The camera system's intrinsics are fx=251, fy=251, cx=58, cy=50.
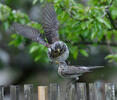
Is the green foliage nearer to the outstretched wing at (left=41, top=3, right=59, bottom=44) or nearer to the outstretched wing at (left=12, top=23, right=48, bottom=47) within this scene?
the outstretched wing at (left=41, top=3, right=59, bottom=44)

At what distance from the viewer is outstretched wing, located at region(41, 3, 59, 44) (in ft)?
12.1

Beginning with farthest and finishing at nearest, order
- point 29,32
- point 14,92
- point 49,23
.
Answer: point 29,32 → point 49,23 → point 14,92

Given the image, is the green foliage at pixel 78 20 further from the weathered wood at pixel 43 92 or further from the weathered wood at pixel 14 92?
the weathered wood at pixel 14 92

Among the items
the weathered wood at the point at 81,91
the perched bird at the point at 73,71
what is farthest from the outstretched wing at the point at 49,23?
the weathered wood at the point at 81,91

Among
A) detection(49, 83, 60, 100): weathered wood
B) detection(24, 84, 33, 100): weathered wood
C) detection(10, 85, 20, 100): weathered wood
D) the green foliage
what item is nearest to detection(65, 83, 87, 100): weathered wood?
detection(49, 83, 60, 100): weathered wood

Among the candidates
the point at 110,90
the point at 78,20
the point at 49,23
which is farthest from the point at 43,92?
the point at 78,20

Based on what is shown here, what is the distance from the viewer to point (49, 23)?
12.2ft

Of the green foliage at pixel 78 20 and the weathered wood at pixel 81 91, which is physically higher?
the green foliage at pixel 78 20

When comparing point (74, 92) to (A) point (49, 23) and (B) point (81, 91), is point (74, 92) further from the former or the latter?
(A) point (49, 23)

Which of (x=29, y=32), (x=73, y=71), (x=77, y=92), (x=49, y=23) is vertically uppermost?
(x=49, y=23)

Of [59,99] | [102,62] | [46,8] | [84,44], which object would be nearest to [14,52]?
[102,62]

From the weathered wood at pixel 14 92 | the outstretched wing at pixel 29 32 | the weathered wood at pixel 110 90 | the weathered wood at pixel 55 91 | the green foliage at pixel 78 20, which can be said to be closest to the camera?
the weathered wood at pixel 110 90

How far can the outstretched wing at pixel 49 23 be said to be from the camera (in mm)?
3676

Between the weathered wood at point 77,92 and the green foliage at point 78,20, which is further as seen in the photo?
the green foliage at point 78,20
